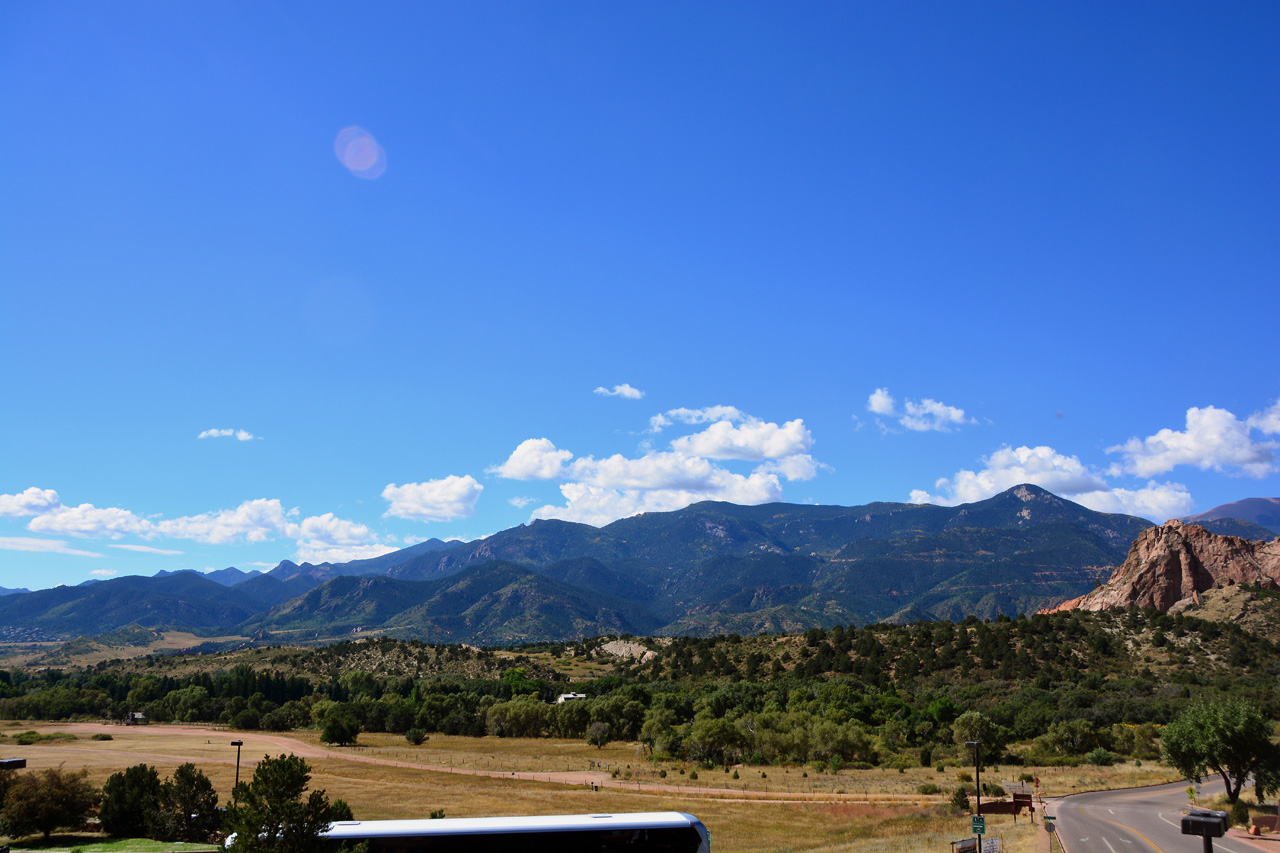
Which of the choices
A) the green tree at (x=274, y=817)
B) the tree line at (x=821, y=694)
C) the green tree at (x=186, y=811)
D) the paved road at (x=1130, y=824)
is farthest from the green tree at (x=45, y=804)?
the tree line at (x=821, y=694)

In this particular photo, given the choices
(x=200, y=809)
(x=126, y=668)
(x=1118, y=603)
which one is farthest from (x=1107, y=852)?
(x=126, y=668)

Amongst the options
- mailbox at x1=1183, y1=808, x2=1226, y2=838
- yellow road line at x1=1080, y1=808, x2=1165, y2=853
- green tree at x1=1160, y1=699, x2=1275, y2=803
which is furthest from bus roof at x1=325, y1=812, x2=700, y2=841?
green tree at x1=1160, y1=699, x2=1275, y2=803

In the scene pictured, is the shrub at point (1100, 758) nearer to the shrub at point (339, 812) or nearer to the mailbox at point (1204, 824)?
the mailbox at point (1204, 824)

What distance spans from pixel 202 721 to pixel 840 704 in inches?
4481

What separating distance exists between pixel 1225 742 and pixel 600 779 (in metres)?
48.1

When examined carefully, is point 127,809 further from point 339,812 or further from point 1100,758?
point 1100,758

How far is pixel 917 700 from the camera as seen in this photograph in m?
104

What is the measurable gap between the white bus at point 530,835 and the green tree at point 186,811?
24.5 metres

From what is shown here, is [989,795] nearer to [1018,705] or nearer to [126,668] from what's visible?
[1018,705]

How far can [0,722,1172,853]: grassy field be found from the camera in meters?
42.1

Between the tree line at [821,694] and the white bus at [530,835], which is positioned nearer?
the white bus at [530,835]

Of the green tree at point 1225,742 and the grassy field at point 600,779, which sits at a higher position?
the green tree at point 1225,742

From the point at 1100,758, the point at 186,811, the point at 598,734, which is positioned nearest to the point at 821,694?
the point at 598,734

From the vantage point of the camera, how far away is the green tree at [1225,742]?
4344 centimetres
